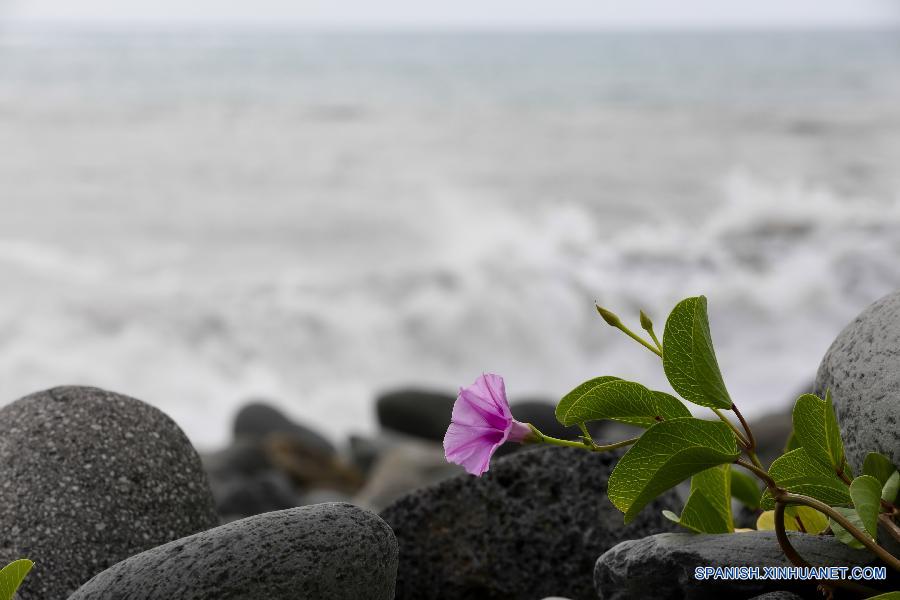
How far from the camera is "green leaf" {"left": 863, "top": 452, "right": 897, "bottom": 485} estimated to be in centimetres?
111

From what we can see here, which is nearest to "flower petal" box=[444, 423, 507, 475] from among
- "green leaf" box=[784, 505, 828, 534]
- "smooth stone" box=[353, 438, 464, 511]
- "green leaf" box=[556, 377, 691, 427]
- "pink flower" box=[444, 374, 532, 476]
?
"pink flower" box=[444, 374, 532, 476]

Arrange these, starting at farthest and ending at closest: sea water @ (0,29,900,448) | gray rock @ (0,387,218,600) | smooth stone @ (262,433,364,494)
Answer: sea water @ (0,29,900,448)
smooth stone @ (262,433,364,494)
gray rock @ (0,387,218,600)

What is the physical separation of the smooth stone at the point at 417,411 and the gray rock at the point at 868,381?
591 centimetres

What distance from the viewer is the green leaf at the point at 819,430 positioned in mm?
1098

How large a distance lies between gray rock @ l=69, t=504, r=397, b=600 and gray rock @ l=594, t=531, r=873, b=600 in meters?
0.31

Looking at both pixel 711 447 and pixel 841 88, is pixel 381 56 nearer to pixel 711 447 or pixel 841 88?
pixel 841 88

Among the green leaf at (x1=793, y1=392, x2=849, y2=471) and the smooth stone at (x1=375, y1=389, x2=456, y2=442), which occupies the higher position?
the green leaf at (x1=793, y1=392, x2=849, y2=471)

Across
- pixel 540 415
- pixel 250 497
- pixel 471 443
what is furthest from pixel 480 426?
pixel 540 415

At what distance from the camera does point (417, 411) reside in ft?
23.6

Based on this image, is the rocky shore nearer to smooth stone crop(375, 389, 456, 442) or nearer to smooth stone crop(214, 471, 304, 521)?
smooth stone crop(214, 471, 304, 521)

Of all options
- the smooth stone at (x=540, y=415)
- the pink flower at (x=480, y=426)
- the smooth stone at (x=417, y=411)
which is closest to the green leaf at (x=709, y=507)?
the pink flower at (x=480, y=426)

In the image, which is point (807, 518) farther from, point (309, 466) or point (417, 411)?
point (417, 411)

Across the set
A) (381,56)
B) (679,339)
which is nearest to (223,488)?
(679,339)

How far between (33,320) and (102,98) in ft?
44.1
